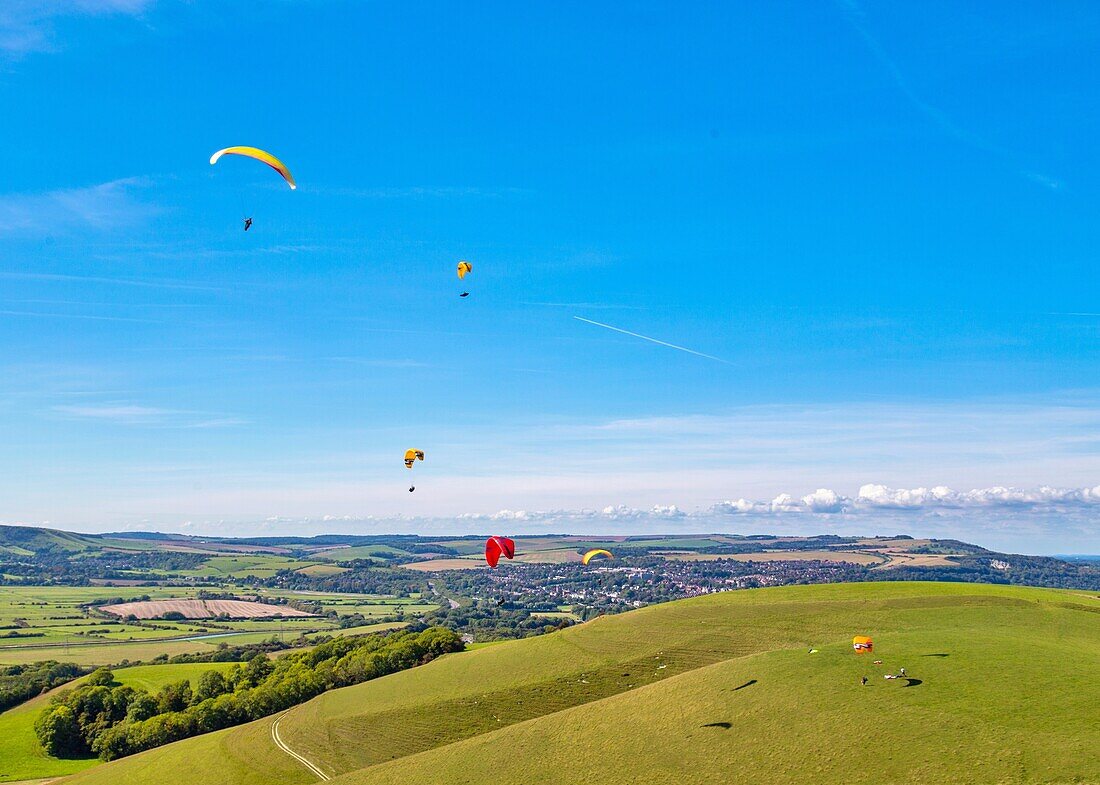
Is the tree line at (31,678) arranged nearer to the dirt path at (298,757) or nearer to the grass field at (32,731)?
the grass field at (32,731)

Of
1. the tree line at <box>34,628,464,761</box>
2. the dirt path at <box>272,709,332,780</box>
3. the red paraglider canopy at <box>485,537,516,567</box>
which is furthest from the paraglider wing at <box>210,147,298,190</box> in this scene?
the tree line at <box>34,628,464,761</box>

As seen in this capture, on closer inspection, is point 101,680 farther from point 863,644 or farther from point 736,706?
point 863,644

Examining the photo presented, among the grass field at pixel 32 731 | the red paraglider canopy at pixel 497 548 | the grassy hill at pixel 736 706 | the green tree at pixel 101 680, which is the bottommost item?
the grass field at pixel 32 731

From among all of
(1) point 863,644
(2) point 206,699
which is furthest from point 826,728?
(2) point 206,699

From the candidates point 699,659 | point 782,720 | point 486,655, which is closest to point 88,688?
point 486,655

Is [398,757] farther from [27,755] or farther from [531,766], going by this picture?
[27,755]

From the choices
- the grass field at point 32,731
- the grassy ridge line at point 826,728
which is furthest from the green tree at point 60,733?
the grassy ridge line at point 826,728

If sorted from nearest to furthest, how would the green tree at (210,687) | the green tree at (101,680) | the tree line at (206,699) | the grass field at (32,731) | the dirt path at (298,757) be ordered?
the dirt path at (298,757), the grass field at (32,731), the tree line at (206,699), the green tree at (210,687), the green tree at (101,680)

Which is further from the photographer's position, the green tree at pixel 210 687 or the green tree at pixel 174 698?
the green tree at pixel 210 687
